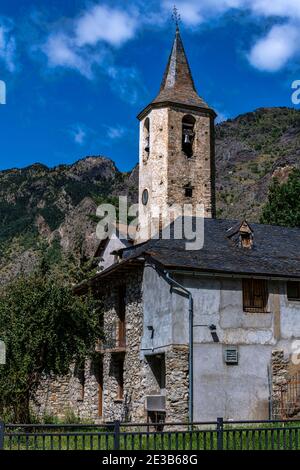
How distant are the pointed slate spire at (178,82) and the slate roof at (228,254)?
13.8 metres

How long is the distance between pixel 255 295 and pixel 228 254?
167 centimetres

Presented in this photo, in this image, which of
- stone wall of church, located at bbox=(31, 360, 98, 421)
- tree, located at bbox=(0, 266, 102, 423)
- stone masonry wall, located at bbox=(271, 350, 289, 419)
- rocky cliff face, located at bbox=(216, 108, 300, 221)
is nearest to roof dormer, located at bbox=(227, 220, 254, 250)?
stone masonry wall, located at bbox=(271, 350, 289, 419)

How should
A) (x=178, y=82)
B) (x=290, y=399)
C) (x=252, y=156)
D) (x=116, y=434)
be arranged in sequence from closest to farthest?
(x=116, y=434)
(x=290, y=399)
(x=178, y=82)
(x=252, y=156)

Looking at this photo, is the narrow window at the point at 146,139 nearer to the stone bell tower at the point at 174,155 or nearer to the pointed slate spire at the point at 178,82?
the stone bell tower at the point at 174,155

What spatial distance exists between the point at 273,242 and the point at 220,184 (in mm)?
70807

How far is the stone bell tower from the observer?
36.0 m

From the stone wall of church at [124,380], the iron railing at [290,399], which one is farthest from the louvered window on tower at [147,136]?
the iron railing at [290,399]

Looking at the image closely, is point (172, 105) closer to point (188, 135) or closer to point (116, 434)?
point (188, 135)

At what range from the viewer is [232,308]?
20172mm

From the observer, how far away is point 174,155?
36188 millimetres

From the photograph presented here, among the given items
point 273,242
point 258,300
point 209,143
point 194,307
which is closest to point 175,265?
point 194,307

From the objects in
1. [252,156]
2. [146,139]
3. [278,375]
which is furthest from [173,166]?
[252,156]

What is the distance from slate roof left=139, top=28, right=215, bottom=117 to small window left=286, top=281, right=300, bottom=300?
58.1 ft
